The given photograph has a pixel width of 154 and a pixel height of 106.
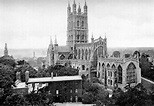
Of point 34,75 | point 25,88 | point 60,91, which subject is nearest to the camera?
point 25,88

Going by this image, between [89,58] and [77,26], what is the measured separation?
21.0 m

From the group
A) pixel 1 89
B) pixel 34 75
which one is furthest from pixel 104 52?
pixel 1 89

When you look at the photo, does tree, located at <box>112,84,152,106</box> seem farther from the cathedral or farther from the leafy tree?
the cathedral

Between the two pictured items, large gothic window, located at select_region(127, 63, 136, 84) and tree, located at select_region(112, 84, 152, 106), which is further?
large gothic window, located at select_region(127, 63, 136, 84)

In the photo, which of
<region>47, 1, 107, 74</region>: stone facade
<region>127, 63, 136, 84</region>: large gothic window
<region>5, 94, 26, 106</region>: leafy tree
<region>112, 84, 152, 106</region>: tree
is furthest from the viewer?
<region>47, 1, 107, 74</region>: stone facade

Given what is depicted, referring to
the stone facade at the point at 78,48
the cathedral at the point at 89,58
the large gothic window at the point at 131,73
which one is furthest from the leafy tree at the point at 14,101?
the stone facade at the point at 78,48

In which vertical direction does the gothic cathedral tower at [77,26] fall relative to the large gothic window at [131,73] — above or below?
above

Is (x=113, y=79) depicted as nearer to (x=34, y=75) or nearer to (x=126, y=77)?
(x=126, y=77)

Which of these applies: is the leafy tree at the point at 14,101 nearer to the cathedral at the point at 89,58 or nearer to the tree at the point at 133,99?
the tree at the point at 133,99

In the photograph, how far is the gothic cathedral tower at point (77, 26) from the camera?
89.7 metres

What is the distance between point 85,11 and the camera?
92.8 m

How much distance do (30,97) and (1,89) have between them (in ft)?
15.7

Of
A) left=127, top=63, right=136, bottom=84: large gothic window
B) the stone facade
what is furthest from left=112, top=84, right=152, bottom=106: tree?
the stone facade

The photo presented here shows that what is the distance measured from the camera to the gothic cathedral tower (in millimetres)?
89688
